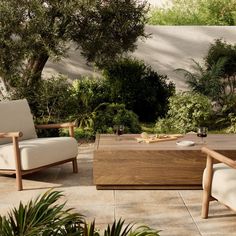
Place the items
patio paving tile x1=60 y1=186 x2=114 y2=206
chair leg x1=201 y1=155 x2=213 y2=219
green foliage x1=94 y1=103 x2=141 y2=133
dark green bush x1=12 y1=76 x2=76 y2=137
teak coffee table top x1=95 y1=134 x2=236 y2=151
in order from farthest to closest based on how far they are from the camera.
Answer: green foliage x1=94 y1=103 x2=141 y2=133, dark green bush x1=12 y1=76 x2=76 y2=137, teak coffee table top x1=95 y1=134 x2=236 y2=151, patio paving tile x1=60 y1=186 x2=114 y2=206, chair leg x1=201 y1=155 x2=213 y2=219

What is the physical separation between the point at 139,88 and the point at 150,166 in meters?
5.52

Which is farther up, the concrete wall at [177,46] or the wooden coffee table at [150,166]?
the concrete wall at [177,46]

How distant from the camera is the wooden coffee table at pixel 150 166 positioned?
5.54 metres

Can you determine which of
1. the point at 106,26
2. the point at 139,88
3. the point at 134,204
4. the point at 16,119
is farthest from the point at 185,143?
the point at 139,88

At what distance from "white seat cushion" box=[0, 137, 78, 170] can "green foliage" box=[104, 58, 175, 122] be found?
464 cm

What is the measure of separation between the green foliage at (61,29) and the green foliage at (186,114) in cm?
162

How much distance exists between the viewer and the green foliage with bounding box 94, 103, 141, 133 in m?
9.48

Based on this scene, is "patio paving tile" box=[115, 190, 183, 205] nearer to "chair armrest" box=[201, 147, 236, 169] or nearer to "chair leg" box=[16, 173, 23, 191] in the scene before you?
"chair armrest" box=[201, 147, 236, 169]

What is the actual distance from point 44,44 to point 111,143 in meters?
3.34

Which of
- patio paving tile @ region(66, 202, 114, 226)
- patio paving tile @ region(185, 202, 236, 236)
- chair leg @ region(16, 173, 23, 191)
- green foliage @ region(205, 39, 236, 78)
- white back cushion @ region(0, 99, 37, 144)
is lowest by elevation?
patio paving tile @ region(185, 202, 236, 236)

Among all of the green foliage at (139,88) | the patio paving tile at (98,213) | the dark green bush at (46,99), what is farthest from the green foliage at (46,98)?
the patio paving tile at (98,213)

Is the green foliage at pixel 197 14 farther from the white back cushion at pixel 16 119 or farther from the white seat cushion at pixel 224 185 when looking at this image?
the white seat cushion at pixel 224 185

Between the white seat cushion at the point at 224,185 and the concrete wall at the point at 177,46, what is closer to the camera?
the white seat cushion at the point at 224,185

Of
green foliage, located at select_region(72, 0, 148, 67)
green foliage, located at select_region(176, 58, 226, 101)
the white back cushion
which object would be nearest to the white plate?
the white back cushion
